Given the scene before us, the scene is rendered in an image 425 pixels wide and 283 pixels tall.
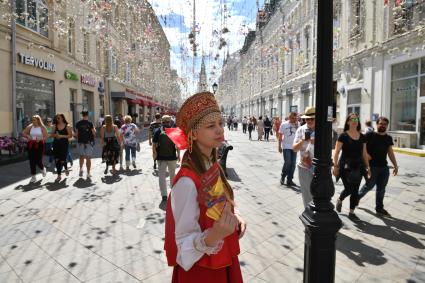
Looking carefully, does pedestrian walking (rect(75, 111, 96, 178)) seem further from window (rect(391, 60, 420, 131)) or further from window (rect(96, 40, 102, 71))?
window (rect(96, 40, 102, 71))

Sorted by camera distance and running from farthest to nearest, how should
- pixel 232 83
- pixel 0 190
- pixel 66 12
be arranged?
1. pixel 232 83
2. pixel 66 12
3. pixel 0 190

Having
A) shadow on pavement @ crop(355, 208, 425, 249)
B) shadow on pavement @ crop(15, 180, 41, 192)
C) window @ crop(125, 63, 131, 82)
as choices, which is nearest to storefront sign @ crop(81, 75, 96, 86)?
window @ crop(125, 63, 131, 82)

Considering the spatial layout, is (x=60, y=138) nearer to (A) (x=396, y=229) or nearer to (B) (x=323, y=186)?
(B) (x=323, y=186)

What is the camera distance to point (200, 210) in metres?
1.65

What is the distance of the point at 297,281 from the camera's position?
3387 mm

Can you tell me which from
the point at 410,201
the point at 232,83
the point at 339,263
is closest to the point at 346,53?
the point at 410,201

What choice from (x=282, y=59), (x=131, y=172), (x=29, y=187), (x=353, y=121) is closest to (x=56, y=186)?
(x=29, y=187)

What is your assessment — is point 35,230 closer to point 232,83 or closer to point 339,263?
point 339,263

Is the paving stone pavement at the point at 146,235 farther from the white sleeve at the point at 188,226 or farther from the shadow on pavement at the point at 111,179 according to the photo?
the white sleeve at the point at 188,226

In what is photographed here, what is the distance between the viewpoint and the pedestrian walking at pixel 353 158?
17.1 ft

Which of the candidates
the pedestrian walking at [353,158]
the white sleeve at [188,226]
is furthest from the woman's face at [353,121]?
the white sleeve at [188,226]

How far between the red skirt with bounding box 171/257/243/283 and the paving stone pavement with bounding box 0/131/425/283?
1777 millimetres

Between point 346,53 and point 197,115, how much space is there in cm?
2175

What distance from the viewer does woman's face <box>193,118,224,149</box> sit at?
1773 mm
